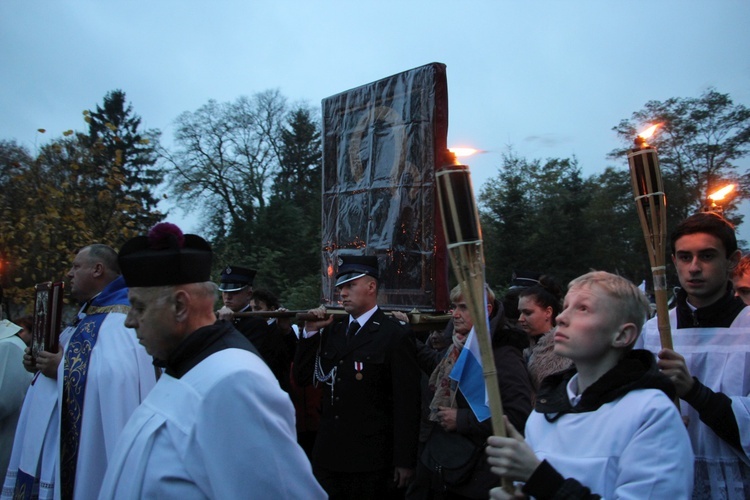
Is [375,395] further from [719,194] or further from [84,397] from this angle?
[719,194]

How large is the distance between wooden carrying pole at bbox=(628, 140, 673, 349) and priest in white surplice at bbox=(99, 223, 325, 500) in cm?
167

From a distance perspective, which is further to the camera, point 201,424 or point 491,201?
point 491,201

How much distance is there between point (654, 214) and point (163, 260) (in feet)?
6.95

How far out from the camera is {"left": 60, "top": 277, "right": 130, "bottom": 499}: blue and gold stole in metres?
3.62

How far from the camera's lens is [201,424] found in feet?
6.82

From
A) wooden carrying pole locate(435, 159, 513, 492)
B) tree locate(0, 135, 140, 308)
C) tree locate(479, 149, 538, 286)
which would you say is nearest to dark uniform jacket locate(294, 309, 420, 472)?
wooden carrying pole locate(435, 159, 513, 492)

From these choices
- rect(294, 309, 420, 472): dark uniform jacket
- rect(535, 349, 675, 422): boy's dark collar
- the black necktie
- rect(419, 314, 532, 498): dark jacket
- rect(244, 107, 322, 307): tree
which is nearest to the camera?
rect(535, 349, 675, 422): boy's dark collar

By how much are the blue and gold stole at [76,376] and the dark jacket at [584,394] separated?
8.80 ft

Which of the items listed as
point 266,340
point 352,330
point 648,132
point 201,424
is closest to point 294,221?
point 266,340

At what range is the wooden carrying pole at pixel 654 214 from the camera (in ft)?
9.02

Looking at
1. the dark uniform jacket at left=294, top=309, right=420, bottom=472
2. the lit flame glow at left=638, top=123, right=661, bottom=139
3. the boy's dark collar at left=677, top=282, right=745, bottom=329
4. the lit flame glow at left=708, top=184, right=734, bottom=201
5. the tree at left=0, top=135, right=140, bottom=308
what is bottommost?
the dark uniform jacket at left=294, top=309, right=420, bottom=472

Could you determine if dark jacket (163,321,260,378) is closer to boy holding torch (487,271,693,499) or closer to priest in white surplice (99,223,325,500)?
priest in white surplice (99,223,325,500)

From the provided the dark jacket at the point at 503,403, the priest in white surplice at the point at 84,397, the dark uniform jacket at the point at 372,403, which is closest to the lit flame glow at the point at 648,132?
the dark jacket at the point at 503,403

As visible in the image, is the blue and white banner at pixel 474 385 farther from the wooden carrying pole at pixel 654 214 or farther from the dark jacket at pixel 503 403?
the wooden carrying pole at pixel 654 214
